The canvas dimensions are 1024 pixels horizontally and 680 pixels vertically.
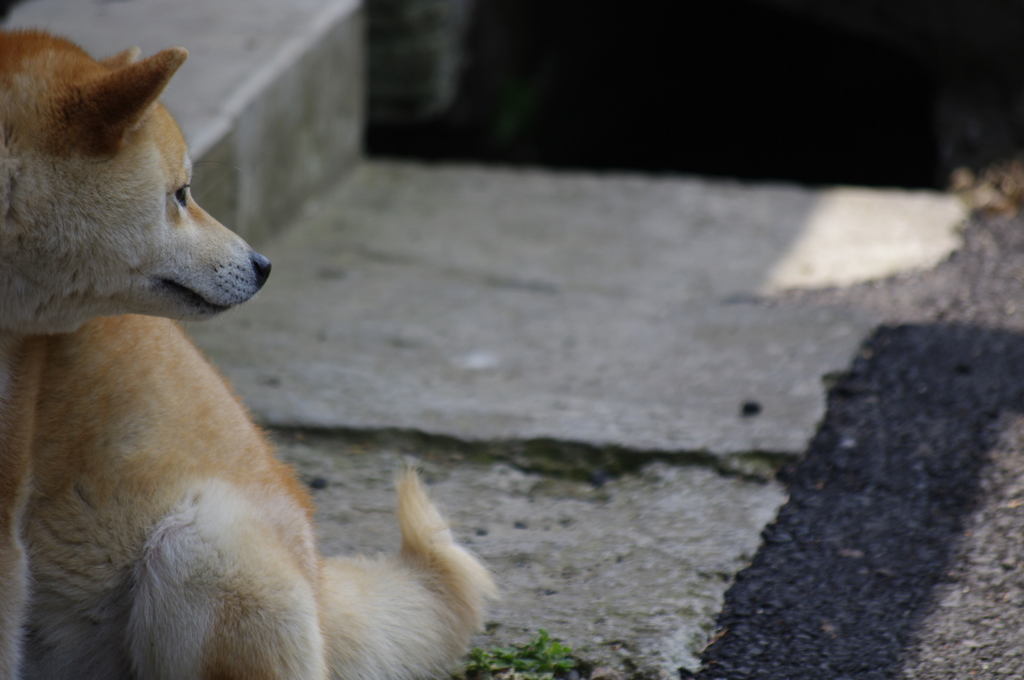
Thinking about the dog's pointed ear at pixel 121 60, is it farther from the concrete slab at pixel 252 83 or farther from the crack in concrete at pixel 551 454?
the concrete slab at pixel 252 83

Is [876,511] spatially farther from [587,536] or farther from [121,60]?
[121,60]

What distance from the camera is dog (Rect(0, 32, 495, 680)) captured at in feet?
6.32

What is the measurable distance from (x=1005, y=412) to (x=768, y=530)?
2.75 feet

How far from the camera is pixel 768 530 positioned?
9.71 feet

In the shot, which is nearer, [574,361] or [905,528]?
[905,528]

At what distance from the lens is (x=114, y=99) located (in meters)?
1.91

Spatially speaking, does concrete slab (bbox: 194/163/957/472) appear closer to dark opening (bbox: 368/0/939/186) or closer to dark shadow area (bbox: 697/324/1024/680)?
dark shadow area (bbox: 697/324/1024/680)

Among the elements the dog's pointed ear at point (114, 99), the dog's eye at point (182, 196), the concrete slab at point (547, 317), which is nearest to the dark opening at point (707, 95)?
the concrete slab at point (547, 317)

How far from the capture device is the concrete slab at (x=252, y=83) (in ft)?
13.7

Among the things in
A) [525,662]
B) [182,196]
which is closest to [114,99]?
[182,196]

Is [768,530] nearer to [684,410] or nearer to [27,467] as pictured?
[684,410]

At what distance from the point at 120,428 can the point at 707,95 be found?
632 centimetres

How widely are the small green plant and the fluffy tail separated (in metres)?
0.08

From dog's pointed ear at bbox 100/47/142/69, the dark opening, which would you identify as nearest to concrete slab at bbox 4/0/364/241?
the dark opening
